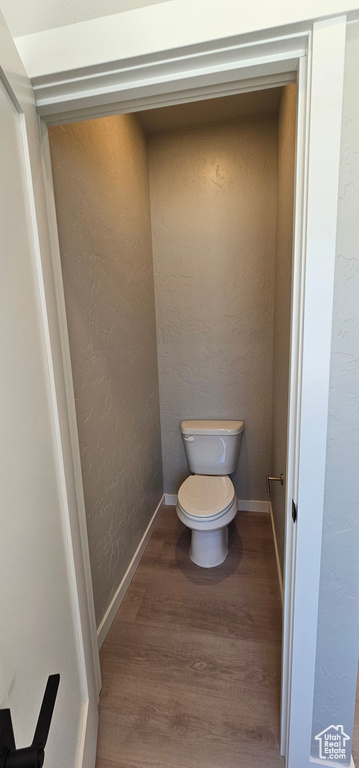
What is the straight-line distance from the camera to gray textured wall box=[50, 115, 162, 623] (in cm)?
124

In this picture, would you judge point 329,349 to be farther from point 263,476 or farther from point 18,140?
point 263,476

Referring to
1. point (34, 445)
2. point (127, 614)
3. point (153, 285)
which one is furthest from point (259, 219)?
point (127, 614)

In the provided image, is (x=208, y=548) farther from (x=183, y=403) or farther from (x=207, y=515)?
(x=183, y=403)

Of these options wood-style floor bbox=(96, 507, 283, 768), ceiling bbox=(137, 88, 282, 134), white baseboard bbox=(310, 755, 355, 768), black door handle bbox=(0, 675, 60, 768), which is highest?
ceiling bbox=(137, 88, 282, 134)

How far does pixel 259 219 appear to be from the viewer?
6.69ft

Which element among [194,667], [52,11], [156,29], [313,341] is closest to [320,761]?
[194,667]

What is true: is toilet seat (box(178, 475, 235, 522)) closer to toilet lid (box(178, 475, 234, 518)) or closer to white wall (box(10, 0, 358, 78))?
toilet lid (box(178, 475, 234, 518))

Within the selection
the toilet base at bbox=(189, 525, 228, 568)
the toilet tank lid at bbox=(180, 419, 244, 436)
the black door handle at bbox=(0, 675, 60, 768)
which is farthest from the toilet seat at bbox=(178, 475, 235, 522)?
the black door handle at bbox=(0, 675, 60, 768)

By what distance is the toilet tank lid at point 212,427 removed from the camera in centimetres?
216

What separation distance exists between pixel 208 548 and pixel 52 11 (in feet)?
7.03

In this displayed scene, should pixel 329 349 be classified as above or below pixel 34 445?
above

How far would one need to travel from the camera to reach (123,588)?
5.66 feet

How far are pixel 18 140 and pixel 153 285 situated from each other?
1565 mm

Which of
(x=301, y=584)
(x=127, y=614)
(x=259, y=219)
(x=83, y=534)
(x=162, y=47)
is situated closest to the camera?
(x=162, y=47)
